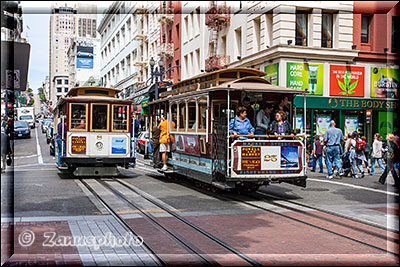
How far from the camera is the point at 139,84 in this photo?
51.8 meters

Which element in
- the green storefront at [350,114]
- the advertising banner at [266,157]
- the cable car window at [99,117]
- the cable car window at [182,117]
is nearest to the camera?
the advertising banner at [266,157]

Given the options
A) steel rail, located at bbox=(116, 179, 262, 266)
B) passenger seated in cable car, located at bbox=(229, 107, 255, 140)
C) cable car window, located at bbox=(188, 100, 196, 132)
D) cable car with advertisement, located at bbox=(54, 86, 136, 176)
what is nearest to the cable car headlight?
cable car with advertisement, located at bbox=(54, 86, 136, 176)

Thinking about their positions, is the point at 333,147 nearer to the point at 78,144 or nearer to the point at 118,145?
the point at 118,145

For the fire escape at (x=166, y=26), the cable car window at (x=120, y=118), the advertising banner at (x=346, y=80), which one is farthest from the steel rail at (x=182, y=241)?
the fire escape at (x=166, y=26)

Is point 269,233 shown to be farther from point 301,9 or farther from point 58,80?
point 58,80

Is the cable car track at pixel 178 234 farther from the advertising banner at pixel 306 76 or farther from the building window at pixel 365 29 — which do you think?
the building window at pixel 365 29

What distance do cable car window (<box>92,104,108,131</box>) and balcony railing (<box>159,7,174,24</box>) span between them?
26391 millimetres

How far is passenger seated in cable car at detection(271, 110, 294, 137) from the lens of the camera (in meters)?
11.5

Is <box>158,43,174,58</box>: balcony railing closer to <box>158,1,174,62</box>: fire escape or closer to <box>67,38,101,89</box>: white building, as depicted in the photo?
<box>158,1,174,62</box>: fire escape

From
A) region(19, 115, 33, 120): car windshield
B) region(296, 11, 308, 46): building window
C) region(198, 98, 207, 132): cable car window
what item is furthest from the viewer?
region(19, 115, 33, 120): car windshield

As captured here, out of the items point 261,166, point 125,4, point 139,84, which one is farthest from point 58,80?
point 261,166

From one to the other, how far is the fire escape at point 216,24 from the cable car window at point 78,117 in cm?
1449

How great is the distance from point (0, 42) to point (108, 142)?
1088 cm

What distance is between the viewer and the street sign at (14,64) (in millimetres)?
4781
